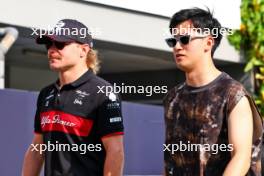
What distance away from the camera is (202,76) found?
12.9 feet

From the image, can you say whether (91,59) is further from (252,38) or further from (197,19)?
(252,38)

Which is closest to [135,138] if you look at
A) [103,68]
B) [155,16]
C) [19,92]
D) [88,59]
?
[19,92]

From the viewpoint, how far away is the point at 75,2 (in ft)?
29.9

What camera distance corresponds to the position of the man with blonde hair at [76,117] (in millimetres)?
4160

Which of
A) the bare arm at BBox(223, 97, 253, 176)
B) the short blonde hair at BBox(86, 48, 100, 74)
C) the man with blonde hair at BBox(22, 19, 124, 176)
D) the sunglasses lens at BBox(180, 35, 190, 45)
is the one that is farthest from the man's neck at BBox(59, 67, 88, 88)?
the bare arm at BBox(223, 97, 253, 176)

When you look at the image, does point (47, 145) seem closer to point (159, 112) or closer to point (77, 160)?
point (77, 160)

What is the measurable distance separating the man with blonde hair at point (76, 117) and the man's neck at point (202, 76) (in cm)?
52

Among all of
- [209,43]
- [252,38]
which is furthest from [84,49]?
[252,38]

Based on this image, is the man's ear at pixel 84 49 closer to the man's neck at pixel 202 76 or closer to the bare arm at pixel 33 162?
the bare arm at pixel 33 162

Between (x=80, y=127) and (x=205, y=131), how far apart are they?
738 mm

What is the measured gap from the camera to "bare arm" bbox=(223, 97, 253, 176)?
3670mm

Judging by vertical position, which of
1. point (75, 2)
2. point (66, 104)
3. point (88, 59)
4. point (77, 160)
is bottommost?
point (77, 160)

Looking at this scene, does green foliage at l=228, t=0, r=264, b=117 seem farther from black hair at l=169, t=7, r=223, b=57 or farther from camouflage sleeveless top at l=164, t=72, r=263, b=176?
camouflage sleeveless top at l=164, t=72, r=263, b=176

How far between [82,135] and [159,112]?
4379mm
